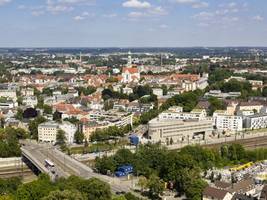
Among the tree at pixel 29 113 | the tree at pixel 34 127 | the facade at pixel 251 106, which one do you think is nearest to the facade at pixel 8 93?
the tree at pixel 29 113

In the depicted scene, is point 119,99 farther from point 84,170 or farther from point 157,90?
point 84,170

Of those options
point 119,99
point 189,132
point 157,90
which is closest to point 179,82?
point 157,90

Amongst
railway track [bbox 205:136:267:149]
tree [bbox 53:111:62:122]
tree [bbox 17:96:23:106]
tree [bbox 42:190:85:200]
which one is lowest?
railway track [bbox 205:136:267:149]

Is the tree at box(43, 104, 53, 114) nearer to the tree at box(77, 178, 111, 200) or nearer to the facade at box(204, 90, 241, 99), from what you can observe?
the facade at box(204, 90, 241, 99)

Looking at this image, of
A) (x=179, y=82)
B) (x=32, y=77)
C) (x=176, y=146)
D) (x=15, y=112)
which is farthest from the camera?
(x=32, y=77)

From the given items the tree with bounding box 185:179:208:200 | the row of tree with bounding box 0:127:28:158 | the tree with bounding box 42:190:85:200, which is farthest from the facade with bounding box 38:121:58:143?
the tree with bounding box 42:190:85:200

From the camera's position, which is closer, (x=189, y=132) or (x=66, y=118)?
(x=189, y=132)
